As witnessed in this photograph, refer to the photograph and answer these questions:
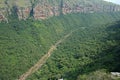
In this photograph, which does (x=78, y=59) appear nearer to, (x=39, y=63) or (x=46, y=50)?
(x=39, y=63)

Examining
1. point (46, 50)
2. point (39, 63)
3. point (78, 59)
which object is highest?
point (78, 59)

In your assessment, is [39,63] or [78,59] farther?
[39,63]

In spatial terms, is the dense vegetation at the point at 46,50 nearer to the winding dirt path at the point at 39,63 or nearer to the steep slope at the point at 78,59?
the steep slope at the point at 78,59

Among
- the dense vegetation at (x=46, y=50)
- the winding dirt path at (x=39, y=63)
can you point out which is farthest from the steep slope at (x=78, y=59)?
the winding dirt path at (x=39, y=63)

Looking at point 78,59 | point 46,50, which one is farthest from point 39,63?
→ point 78,59

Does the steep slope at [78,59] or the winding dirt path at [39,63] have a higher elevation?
the steep slope at [78,59]

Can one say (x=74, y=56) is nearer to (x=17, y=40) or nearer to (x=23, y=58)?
(x=23, y=58)

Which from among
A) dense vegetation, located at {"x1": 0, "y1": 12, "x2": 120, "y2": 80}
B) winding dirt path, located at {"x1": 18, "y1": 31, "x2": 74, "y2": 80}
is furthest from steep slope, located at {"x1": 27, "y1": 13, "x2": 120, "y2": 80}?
winding dirt path, located at {"x1": 18, "y1": 31, "x2": 74, "y2": 80}

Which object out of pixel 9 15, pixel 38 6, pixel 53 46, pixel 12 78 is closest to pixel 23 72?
pixel 12 78

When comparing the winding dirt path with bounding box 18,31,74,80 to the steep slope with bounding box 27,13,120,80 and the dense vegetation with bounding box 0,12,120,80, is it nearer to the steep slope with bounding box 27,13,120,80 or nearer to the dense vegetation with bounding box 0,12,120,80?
the dense vegetation with bounding box 0,12,120,80

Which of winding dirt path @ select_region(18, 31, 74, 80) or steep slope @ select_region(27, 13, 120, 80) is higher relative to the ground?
steep slope @ select_region(27, 13, 120, 80)
